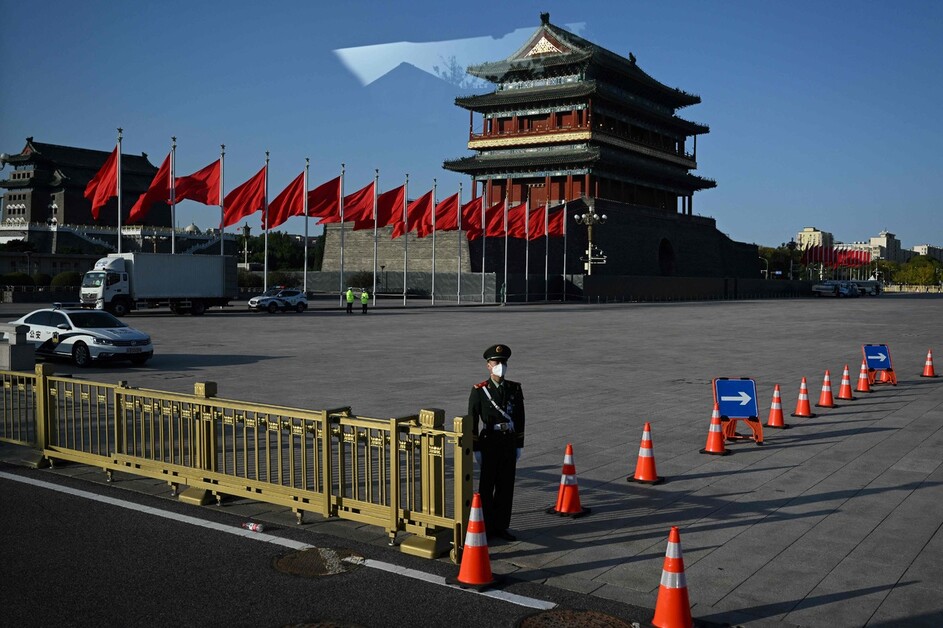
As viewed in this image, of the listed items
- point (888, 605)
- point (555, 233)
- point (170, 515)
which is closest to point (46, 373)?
point (170, 515)

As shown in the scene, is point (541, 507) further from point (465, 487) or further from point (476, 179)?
point (476, 179)

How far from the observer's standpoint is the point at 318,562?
22.0ft

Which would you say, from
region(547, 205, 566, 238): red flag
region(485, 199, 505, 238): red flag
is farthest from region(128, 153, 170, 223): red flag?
region(547, 205, 566, 238): red flag

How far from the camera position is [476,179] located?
3501 inches

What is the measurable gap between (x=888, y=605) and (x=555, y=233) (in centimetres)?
6673

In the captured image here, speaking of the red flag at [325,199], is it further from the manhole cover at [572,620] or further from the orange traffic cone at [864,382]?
the manhole cover at [572,620]

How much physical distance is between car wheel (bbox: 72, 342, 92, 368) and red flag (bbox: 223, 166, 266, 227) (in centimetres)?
2339

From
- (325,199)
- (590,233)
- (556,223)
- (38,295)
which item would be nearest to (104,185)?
(325,199)

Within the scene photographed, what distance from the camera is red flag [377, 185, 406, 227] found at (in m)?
52.2

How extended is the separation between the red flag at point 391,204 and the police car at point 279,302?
753 cm

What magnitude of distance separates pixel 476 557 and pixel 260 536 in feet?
7.37

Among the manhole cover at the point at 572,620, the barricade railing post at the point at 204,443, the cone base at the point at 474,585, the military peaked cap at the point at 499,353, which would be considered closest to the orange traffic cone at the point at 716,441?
the military peaked cap at the point at 499,353

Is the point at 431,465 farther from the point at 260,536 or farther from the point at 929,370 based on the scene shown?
the point at 929,370

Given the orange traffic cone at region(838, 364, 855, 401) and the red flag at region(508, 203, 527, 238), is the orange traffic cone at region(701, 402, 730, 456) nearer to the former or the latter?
the orange traffic cone at region(838, 364, 855, 401)
